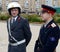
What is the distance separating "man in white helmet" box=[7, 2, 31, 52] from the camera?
5469 millimetres

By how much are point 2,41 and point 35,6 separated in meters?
62.4

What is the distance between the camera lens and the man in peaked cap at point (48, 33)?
4645 millimetres

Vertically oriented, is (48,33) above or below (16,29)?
above

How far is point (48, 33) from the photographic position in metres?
4.69

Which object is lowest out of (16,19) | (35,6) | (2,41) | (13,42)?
(35,6)

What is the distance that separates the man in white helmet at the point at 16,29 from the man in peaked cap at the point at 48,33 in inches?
28.3

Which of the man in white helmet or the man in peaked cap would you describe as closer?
the man in peaked cap

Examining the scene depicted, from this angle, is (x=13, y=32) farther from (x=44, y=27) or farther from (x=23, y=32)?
(x=44, y=27)

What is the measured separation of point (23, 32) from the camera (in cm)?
554

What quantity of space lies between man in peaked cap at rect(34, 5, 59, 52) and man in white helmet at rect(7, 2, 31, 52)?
0.72m

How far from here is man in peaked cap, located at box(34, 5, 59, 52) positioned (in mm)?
4645

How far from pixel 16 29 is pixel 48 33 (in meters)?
0.92

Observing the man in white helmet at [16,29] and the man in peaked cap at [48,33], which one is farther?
the man in white helmet at [16,29]

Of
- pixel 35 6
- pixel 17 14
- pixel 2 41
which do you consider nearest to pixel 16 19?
pixel 17 14
